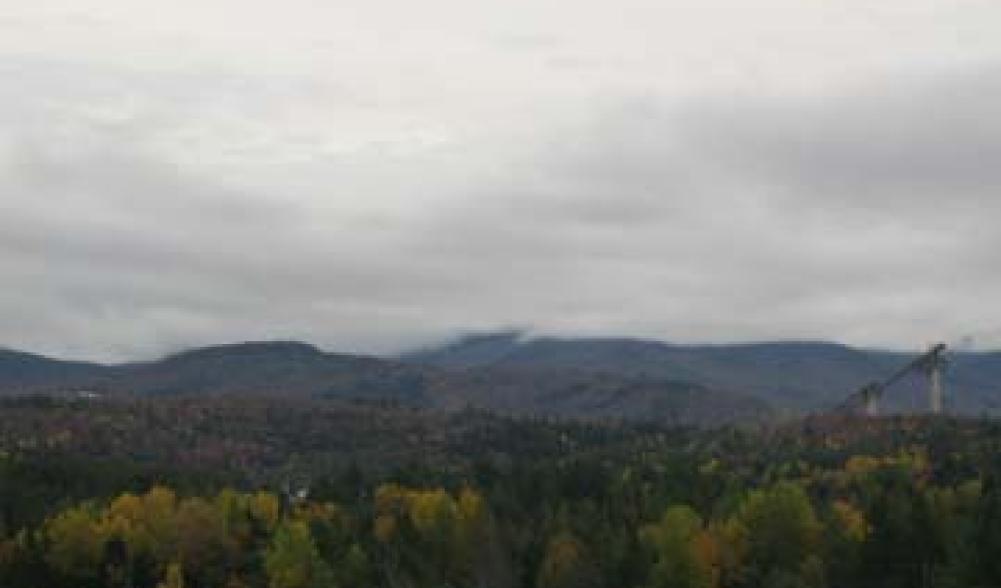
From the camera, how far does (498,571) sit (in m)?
196

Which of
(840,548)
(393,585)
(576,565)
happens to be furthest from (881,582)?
(393,585)

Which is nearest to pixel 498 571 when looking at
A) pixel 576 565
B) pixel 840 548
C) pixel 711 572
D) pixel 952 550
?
pixel 576 565

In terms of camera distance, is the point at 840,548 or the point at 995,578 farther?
the point at 840,548

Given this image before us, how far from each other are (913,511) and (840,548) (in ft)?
33.7

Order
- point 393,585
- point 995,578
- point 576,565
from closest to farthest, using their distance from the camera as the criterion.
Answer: point 995,578 → point 393,585 → point 576,565

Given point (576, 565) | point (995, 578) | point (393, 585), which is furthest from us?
point (576, 565)

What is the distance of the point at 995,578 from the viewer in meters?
158

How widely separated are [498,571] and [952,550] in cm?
5789

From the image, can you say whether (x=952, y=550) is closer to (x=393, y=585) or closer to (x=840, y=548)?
(x=840, y=548)

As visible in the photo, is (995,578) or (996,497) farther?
(996,497)

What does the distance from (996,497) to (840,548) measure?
69.8ft

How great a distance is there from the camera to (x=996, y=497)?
644 feet

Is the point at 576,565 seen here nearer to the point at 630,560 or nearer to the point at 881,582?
the point at 630,560

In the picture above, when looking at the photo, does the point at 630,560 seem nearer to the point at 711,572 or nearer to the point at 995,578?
the point at 711,572
